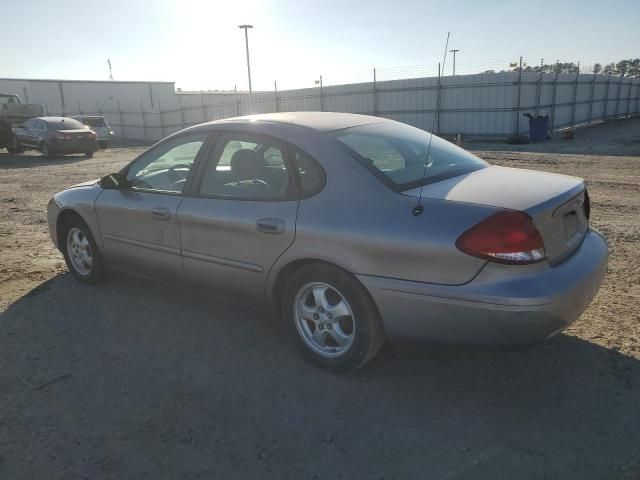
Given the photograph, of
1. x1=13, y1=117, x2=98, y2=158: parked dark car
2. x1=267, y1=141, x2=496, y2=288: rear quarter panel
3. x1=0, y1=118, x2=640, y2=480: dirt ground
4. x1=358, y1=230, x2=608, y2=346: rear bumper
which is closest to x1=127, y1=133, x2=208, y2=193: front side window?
x1=0, y1=118, x2=640, y2=480: dirt ground

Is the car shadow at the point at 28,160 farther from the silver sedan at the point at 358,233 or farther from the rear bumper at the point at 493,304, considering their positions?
the rear bumper at the point at 493,304

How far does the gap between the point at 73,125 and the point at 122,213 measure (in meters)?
17.9

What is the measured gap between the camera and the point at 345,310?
306 cm

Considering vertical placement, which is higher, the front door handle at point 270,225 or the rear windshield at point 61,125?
the rear windshield at point 61,125

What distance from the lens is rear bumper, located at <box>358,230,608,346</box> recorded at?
2537 millimetres

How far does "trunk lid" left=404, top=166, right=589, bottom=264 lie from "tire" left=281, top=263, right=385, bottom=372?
2.12 feet

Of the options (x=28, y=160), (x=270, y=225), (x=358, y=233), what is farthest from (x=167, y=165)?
(x=28, y=160)

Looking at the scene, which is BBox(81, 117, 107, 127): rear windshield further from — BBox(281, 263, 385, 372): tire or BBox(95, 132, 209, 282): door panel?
BBox(281, 263, 385, 372): tire

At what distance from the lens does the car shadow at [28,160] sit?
695 inches

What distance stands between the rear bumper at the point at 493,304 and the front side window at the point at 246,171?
0.89m

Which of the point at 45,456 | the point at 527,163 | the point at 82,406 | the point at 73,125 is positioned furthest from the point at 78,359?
the point at 73,125

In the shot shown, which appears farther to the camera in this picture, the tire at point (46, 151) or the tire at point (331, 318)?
the tire at point (46, 151)

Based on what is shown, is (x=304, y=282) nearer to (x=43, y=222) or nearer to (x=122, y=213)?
(x=122, y=213)

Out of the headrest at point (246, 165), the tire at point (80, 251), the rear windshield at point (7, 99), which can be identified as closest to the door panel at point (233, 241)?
the headrest at point (246, 165)
